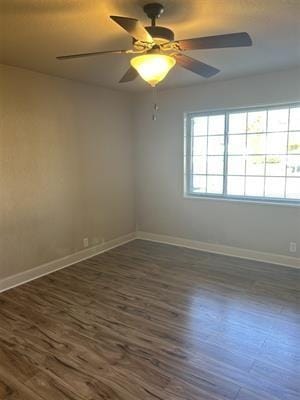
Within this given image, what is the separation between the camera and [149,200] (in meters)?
5.02

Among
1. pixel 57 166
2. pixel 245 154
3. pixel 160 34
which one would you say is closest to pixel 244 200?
pixel 245 154

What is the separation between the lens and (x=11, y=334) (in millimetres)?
2512

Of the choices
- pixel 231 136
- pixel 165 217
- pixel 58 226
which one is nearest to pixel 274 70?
pixel 231 136

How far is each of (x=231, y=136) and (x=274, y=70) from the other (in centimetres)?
97

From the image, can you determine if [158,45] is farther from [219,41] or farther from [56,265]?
[56,265]

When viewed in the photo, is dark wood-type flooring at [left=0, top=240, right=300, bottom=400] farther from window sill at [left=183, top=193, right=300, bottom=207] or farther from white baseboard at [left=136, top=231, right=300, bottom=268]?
window sill at [left=183, top=193, right=300, bottom=207]

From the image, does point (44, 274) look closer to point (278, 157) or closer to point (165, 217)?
point (165, 217)

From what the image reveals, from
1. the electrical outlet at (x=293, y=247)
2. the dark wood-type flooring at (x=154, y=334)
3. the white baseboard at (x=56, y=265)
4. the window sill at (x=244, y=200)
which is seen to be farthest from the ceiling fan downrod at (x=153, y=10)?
the electrical outlet at (x=293, y=247)

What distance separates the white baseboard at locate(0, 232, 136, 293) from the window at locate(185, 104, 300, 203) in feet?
4.73

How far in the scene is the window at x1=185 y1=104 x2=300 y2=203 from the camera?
3.83m

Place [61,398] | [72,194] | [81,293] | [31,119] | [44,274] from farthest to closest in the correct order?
1. [72,194]
2. [44,274]
3. [31,119]
4. [81,293]
5. [61,398]

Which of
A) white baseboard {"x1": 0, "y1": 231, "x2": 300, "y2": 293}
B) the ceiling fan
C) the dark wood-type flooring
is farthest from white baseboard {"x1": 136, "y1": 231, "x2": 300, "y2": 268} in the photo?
the ceiling fan

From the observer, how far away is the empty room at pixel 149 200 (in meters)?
2.01

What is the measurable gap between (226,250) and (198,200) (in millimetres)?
834
